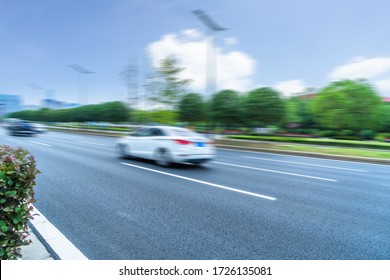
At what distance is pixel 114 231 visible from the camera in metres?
3.69

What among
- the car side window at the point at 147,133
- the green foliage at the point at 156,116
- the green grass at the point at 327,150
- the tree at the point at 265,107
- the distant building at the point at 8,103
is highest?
the distant building at the point at 8,103

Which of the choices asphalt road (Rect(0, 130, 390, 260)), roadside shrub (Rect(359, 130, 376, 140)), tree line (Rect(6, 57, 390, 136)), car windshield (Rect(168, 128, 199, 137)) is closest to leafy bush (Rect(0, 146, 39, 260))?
asphalt road (Rect(0, 130, 390, 260))

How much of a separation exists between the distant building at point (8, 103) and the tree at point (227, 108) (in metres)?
117

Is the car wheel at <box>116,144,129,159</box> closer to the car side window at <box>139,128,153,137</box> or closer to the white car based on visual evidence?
the white car

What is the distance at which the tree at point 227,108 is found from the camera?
29.3 m

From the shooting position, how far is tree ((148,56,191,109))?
2456 cm

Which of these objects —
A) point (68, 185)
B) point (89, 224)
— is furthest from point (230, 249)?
point (68, 185)

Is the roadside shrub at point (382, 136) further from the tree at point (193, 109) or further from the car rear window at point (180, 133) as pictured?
the car rear window at point (180, 133)

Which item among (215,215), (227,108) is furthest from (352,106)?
(215,215)

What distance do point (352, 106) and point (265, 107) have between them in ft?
28.8

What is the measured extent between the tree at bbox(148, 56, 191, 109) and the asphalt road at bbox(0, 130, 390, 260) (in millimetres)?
17661

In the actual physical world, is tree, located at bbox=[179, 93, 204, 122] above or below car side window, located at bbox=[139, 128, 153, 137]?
above

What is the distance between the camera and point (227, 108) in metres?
29.6

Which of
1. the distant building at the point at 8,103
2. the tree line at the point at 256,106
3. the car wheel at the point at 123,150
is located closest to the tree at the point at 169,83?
the tree line at the point at 256,106
